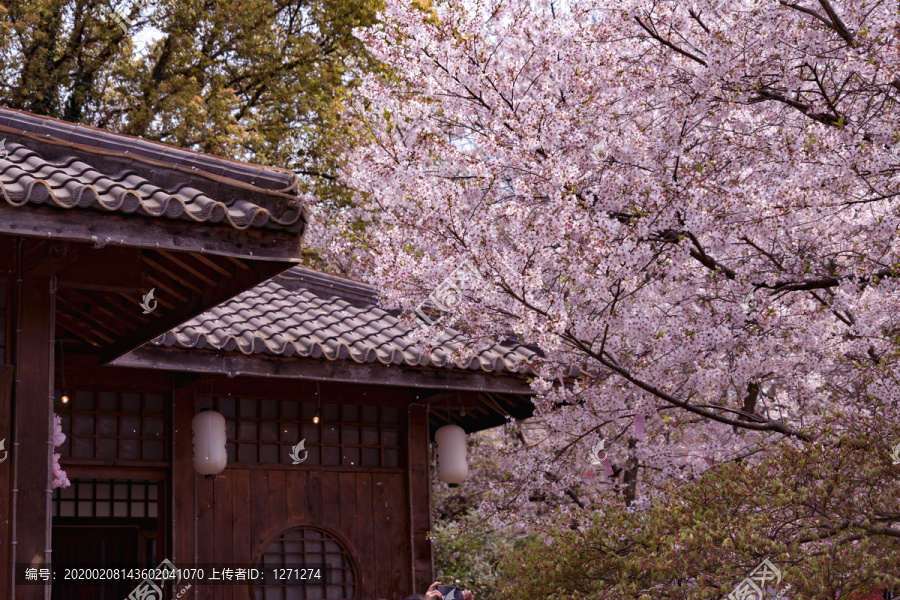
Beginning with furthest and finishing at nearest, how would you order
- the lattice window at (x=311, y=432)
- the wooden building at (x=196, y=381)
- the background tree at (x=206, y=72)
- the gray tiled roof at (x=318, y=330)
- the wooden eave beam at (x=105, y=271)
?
the background tree at (x=206, y=72)
the lattice window at (x=311, y=432)
the gray tiled roof at (x=318, y=330)
the wooden eave beam at (x=105, y=271)
the wooden building at (x=196, y=381)

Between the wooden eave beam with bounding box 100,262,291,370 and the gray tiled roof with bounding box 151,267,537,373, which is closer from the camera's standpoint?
the wooden eave beam with bounding box 100,262,291,370

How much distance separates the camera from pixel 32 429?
A: 4531mm

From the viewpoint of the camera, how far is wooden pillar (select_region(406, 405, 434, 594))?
27.8 ft

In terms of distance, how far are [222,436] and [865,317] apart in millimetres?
5438

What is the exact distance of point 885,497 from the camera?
14.7 feet

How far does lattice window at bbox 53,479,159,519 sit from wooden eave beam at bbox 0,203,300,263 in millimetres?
4890

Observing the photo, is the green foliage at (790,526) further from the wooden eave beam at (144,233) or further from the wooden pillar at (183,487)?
the wooden pillar at (183,487)

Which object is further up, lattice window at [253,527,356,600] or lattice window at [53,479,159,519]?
lattice window at [53,479,159,519]

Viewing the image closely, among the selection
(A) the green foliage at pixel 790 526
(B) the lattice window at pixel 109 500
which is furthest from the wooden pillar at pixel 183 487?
(A) the green foliage at pixel 790 526

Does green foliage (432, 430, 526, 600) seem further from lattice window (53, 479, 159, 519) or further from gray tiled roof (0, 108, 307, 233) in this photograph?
gray tiled roof (0, 108, 307, 233)

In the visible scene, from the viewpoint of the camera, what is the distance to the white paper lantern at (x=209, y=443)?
7406 mm

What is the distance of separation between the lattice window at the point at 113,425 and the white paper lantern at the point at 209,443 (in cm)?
37

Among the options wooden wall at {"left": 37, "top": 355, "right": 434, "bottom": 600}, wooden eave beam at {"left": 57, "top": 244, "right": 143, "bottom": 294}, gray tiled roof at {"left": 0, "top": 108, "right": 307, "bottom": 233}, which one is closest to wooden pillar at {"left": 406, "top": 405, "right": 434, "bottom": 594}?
wooden wall at {"left": 37, "top": 355, "right": 434, "bottom": 600}

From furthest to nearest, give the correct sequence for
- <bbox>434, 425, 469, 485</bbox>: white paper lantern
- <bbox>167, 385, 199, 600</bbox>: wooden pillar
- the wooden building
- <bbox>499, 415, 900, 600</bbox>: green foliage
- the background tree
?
the background tree
<bbox>434, 425, 469, 485</bbox>: white paper lantern
<bbox>167, 385, 199, 600</bbox>: wooden pillar
the wooden building
<bbox>499, 415, 900, 600</bbox>: green foliage
